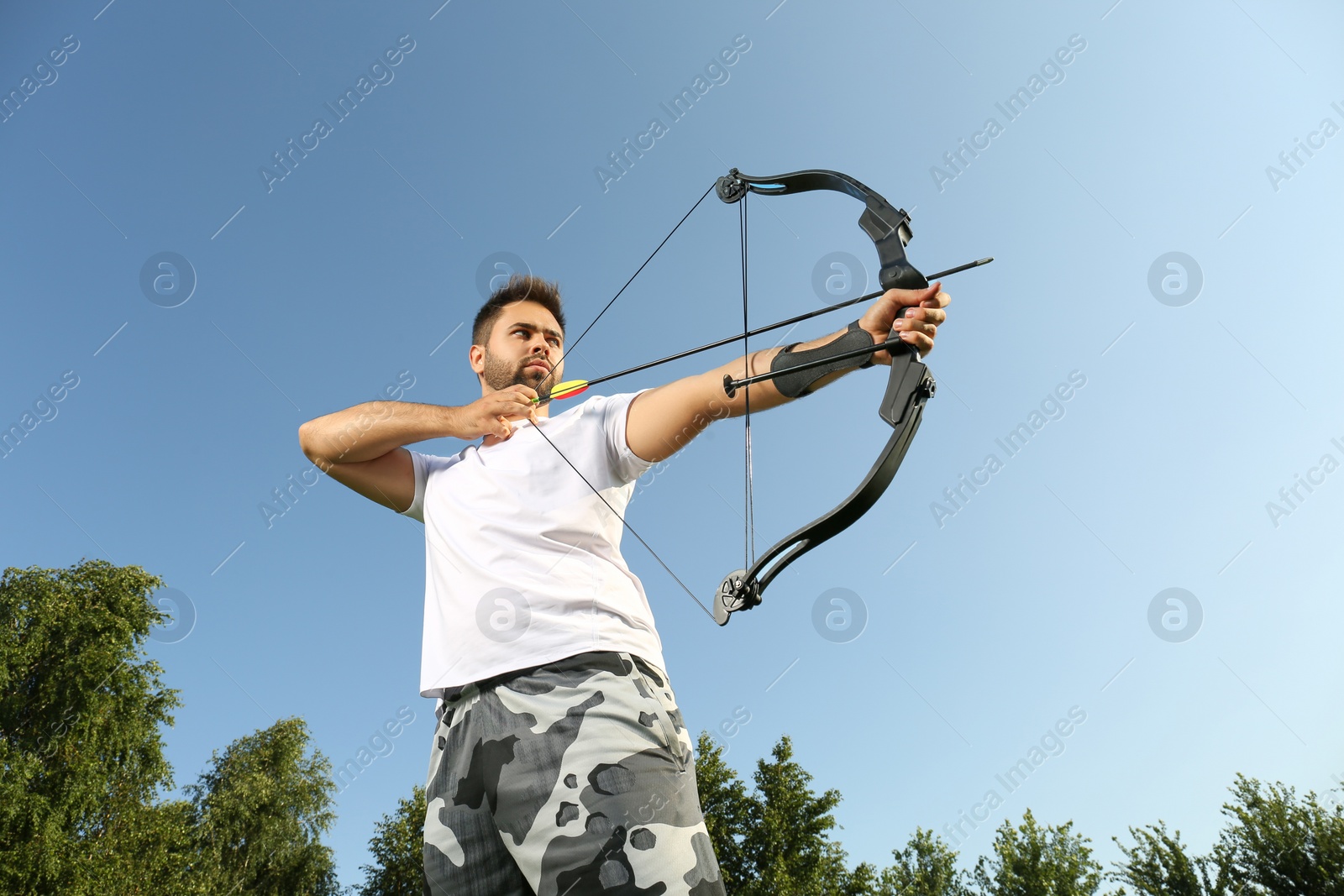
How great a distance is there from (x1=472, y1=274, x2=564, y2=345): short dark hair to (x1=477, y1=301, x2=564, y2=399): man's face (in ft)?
0.21

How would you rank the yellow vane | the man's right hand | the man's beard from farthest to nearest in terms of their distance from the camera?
1. the man's beard
2. the yellow vane
3. the man's right hand

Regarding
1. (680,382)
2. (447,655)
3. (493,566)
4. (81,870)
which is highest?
(81,870)

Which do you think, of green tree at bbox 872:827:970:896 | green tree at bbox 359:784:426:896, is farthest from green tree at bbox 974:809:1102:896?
green tree at bbox 359:784:426:896

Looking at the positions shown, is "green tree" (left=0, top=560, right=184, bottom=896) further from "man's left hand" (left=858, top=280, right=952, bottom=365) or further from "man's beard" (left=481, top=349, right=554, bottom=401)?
"man's left hand" (left=858, top=280, right=952, bottom=365)

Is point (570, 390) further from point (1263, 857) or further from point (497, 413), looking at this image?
point (1263, 857)

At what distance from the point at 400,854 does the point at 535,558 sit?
2702cm

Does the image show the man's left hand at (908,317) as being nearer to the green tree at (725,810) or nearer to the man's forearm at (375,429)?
the man's forearm at (375,429)

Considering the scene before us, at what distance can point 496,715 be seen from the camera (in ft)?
5.67

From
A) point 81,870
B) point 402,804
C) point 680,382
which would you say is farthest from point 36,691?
point 680,382

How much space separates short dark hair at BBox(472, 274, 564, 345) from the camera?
112 inches

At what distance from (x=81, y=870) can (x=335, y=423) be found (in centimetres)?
1799

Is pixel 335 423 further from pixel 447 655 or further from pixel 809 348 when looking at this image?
pixel 809 348

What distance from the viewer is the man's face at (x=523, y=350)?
103 inches

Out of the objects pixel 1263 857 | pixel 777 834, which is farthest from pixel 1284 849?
pixel 777 834
